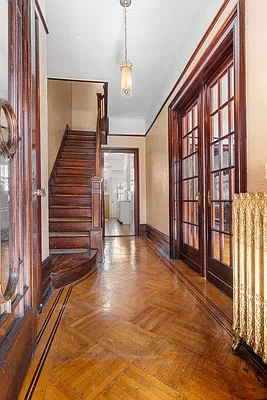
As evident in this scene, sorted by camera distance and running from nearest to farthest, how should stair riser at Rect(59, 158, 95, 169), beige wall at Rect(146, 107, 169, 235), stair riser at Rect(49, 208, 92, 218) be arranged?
1. stair riser at Rect(49, 208, 92, 218)
2. beige wall at Rect(146, 107, 169, 235)
3. stair riser at Rect(59, 158, 95, 169)

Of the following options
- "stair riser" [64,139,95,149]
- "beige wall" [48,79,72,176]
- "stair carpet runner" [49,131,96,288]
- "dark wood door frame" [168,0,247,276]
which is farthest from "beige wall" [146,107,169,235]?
"beige wall" [48,79,72,176]

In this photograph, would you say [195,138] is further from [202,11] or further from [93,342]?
[93,342]

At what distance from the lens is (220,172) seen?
242 centimetres

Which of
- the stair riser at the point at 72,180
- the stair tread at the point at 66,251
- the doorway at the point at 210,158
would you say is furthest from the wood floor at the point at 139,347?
the stair riser at the point at 72,180

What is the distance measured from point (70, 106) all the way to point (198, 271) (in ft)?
18.8

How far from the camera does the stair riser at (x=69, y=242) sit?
122 inches

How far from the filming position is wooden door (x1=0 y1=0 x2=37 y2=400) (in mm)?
1071

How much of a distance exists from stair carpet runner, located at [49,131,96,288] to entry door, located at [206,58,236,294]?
1522 millimetres

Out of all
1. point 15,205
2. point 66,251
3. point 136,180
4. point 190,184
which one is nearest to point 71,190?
point 66,251

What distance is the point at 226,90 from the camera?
89.9 inches

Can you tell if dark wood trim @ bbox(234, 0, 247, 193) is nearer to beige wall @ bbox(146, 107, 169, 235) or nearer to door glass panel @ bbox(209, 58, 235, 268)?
door glass panel @ bbox(209, 58, 235, 268)

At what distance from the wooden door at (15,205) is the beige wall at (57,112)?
2857mm

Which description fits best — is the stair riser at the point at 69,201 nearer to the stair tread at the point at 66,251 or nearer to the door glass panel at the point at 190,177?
the stair tread at the point at 66,251

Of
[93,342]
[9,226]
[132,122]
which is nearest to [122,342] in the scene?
[93,342]
